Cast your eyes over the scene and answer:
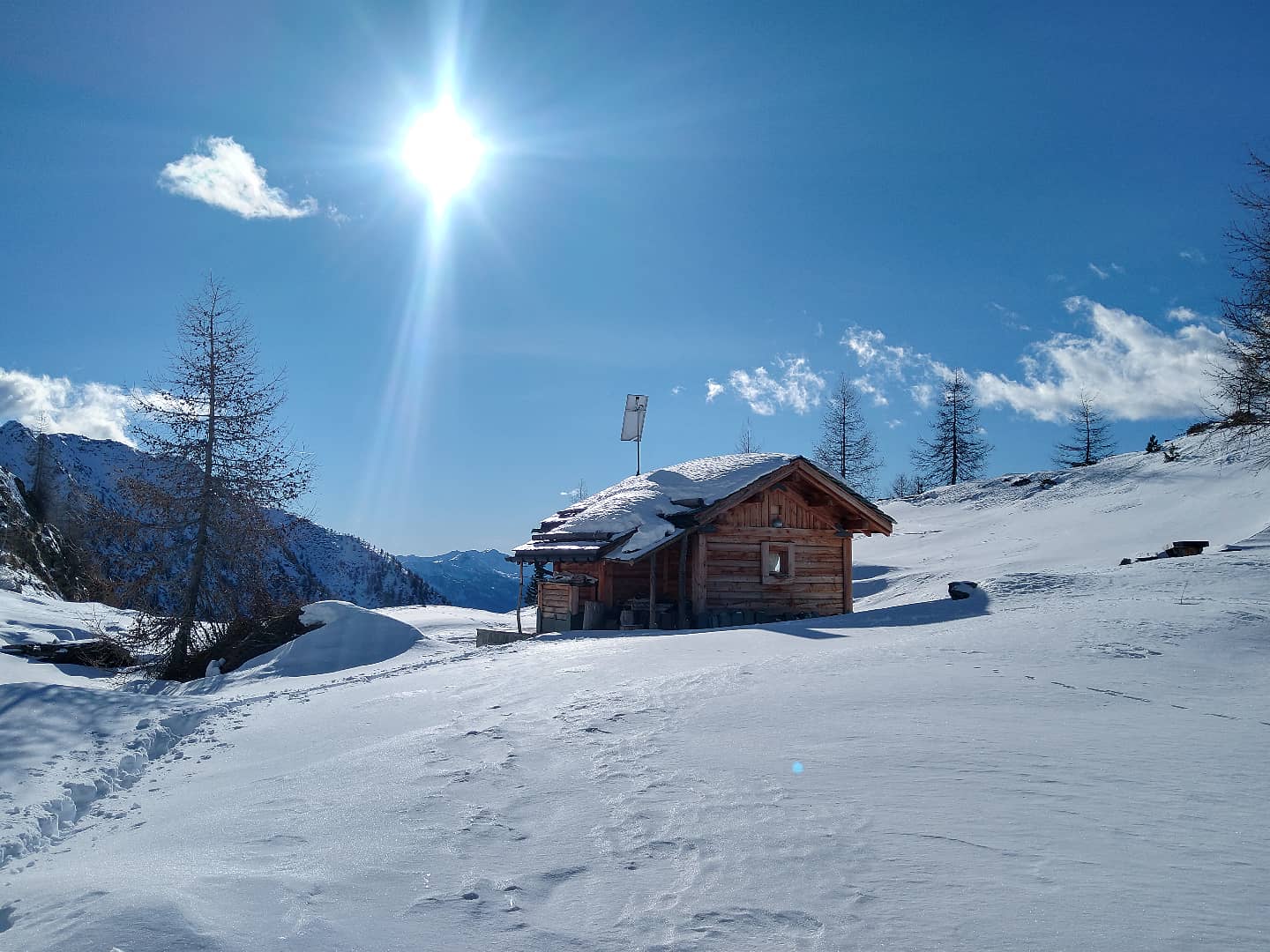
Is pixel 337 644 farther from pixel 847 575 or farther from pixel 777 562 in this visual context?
pixel 847 575

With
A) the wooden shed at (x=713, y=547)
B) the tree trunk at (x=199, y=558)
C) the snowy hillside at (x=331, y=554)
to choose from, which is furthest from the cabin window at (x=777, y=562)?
the snowy hillside at (x=331, y=554)

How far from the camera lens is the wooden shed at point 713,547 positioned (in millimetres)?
18453

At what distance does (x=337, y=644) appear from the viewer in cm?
1562

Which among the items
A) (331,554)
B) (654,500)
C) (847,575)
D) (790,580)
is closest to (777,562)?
(790,580)

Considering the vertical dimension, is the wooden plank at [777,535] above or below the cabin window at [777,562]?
above

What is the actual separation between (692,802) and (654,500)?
15480 mm

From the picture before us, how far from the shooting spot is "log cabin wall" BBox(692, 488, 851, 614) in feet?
62.5

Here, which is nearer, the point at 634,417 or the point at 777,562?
the point at 777,562

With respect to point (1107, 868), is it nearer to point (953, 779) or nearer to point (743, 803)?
point (953, 779)

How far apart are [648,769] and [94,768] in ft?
17.1

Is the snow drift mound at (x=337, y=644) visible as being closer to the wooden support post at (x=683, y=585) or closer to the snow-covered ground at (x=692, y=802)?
the snow-covered ground at (x=692, y=802)

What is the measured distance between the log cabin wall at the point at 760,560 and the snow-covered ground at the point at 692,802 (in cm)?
894

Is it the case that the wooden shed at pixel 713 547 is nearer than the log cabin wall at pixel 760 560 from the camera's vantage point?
Yes

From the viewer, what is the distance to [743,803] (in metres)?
3.91
